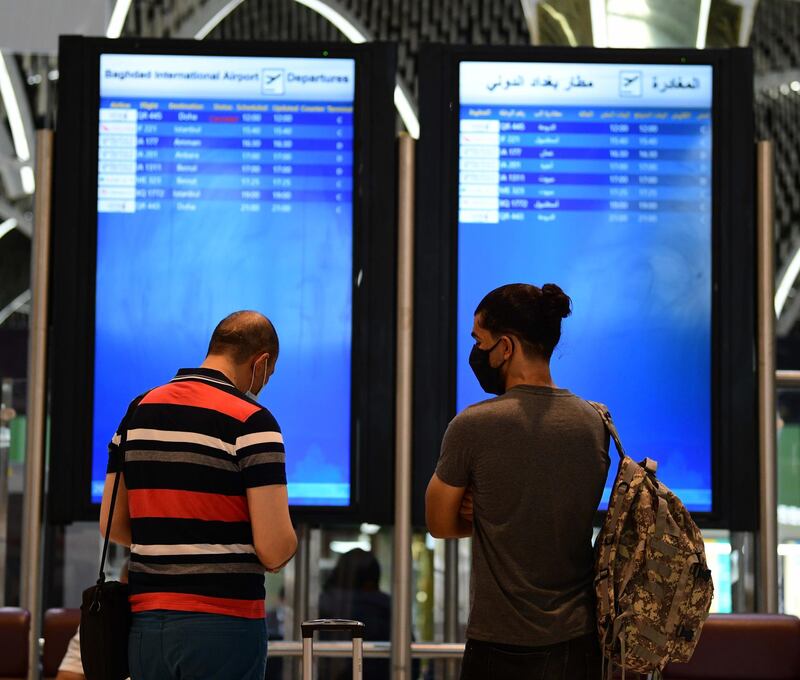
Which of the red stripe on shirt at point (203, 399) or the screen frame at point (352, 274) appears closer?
the red stripe on shirt at point (203, 399)

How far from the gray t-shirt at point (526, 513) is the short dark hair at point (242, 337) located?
0.55 m

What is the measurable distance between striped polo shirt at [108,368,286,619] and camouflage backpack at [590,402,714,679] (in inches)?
30.2

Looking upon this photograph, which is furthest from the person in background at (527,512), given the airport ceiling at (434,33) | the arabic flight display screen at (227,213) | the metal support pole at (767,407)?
the airport ceiling at (434,33)

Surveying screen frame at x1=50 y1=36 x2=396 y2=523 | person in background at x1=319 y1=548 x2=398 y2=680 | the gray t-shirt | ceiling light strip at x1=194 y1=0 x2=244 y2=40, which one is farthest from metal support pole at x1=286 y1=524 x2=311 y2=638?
ceiling light strip at x1=194 y1=0 x2=244 y2=40

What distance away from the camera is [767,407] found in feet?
13.2

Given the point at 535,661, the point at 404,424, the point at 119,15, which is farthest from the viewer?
the point at 119,15

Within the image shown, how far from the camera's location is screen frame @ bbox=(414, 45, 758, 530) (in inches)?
→ 159

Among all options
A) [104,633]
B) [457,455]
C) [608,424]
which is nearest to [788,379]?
[608,424]

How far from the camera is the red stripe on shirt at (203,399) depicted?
2.54 metres

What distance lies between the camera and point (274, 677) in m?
5.27

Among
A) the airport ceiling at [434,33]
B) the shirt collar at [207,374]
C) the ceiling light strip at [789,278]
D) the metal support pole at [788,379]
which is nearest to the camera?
the shirt collar at [207,374]

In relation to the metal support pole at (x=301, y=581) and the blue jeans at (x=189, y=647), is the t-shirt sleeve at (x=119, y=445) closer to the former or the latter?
the blue jeans at (x=189, y=647)

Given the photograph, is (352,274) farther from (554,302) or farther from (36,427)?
(554,302)

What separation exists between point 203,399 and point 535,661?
0.93 meters
